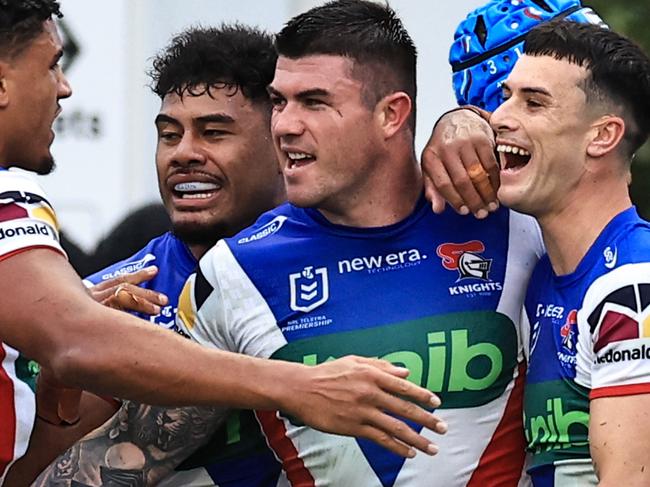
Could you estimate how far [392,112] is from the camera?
17.3 feet

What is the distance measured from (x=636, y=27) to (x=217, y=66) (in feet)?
17.2

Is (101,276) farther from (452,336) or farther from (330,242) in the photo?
(452,336)

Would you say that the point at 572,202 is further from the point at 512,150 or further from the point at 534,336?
the point at 534,336

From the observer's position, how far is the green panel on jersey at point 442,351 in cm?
493

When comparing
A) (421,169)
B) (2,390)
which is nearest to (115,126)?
(421,169)

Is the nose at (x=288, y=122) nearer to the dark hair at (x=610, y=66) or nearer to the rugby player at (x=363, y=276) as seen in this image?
the rugby player at (x=363, y=276)

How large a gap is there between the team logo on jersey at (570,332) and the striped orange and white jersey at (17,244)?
1332 millimetres

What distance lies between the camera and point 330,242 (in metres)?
5.11

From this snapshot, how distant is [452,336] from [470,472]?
1.21ft

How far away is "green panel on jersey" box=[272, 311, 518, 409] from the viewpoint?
4934mm

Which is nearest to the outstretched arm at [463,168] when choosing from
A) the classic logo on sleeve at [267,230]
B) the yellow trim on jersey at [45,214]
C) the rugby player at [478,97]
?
the rugby player at [478,97]

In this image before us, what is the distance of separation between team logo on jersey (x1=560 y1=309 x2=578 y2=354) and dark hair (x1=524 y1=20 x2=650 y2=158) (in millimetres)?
503

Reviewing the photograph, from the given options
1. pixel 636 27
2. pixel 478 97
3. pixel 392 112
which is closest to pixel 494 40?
pixel 478 97

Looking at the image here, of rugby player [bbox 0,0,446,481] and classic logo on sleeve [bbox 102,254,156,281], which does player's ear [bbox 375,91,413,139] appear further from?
rugby player [bbox 0,0,446,481]
